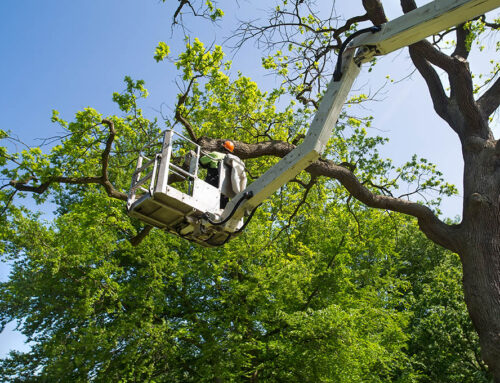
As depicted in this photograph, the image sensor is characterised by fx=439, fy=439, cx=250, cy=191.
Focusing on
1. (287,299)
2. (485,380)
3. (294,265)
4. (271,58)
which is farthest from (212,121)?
(485,380)

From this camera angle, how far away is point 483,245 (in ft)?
22.0


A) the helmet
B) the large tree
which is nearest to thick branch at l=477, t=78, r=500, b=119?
the large tree

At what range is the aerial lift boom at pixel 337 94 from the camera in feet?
18.6

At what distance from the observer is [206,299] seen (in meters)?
17.6

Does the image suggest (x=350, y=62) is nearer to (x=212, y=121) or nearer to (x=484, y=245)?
(x=484, y=245)

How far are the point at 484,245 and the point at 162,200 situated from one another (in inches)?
192

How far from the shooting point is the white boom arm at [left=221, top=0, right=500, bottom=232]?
5641 mm

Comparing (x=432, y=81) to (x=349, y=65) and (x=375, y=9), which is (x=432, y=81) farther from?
(x=349, y=65)

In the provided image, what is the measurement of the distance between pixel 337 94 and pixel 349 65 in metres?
0.57

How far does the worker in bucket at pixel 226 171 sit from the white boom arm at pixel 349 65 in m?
0.48

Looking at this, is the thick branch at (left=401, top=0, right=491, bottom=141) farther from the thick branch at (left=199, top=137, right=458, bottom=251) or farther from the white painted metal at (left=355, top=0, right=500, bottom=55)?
the white painted metal at (left=355, top=0, right=500, bottom=55)

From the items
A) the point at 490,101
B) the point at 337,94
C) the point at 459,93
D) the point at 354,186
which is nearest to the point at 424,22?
the point at 337,94

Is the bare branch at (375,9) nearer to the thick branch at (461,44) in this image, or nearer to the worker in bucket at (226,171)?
the thick branch at (461,44)

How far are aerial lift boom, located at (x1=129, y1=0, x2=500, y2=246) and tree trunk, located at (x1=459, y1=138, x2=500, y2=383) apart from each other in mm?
2709
